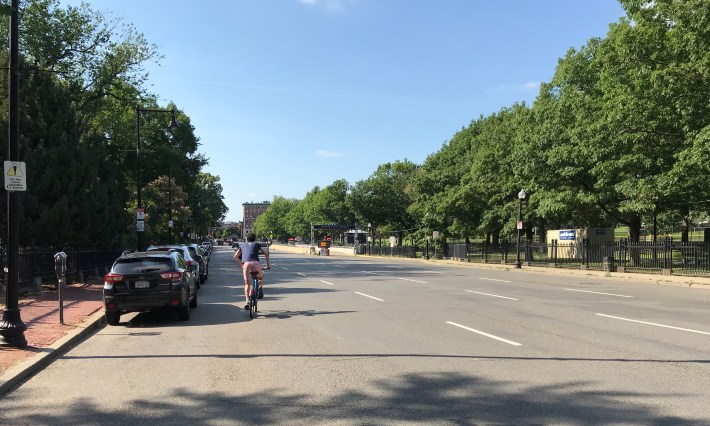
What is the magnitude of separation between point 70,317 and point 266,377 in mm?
7380

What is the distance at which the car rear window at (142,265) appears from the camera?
1184 cm

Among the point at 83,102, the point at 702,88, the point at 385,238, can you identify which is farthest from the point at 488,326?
the point at 385,238

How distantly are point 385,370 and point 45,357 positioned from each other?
4.78 m

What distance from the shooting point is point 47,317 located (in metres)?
12.2

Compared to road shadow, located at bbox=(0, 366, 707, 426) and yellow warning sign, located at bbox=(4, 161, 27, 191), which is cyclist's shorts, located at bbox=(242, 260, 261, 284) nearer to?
yellow warning sign, located at bbox=(4, 161, 27, 191)

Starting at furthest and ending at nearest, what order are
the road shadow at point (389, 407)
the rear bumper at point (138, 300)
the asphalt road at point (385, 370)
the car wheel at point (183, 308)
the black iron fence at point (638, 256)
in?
the black iron fence at point (638, 256) → the car wheel at point (183, 308) → the rear bumper at point (138, 300) → the asphalt road at point (385, 370) → the road shadow at point (389, 407)

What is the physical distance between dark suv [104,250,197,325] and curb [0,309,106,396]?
634 mm

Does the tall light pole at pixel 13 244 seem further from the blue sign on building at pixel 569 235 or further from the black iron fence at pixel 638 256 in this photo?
the blue sign on building at pixel 569 235

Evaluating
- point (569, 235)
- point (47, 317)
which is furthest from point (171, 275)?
point (569, 235)

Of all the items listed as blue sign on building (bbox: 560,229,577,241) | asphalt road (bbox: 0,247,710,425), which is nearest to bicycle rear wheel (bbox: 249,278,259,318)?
asphalt road (bbox: 0,247,710,425)

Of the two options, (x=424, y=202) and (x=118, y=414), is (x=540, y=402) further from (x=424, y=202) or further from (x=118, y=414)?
(x=424, y=202)

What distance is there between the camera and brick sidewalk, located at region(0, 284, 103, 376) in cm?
823

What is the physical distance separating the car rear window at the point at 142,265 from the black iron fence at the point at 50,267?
13.4ft

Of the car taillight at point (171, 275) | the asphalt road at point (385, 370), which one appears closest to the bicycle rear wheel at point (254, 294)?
the asphalt road at point (385, 370)
